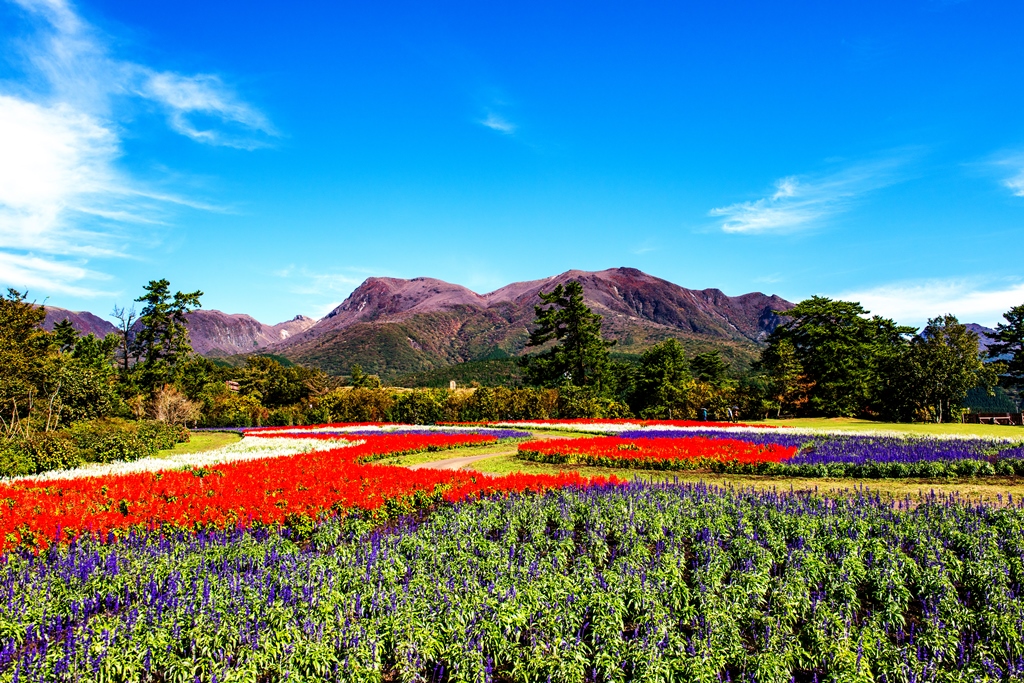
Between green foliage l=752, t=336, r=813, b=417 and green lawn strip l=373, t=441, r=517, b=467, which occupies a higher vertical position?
green foliage l=752, t=336, r=813, b=417

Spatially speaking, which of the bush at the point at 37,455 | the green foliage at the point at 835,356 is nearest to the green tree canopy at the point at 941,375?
the green foliage at the point at 835,356

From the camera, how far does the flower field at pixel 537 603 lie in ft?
14.8

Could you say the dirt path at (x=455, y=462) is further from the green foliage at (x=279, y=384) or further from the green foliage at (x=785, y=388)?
the green foliage at (x=279, y=384)

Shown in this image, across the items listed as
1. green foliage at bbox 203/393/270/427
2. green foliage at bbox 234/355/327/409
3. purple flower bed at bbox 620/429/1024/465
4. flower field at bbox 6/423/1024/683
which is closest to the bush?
flower field at bbox 6/423/1024/683

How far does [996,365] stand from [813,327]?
14.7 m

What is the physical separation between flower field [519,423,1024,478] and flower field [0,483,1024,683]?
6.20m

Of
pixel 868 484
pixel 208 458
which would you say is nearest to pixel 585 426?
pixel 868 484

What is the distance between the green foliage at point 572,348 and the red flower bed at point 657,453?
23.3 m

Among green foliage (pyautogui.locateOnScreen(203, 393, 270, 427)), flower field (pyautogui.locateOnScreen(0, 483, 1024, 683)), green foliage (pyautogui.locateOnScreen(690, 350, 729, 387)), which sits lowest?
green foliage (pyautogui.locateOnScreen(203, 393, 270, 427))

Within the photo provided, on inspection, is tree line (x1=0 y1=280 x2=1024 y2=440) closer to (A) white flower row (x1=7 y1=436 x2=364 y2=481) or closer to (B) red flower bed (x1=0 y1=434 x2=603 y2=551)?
(A) white flower row (x1=7 y1=436 x2=364 y2=481)

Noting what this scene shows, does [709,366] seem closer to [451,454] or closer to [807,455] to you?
[451,454]

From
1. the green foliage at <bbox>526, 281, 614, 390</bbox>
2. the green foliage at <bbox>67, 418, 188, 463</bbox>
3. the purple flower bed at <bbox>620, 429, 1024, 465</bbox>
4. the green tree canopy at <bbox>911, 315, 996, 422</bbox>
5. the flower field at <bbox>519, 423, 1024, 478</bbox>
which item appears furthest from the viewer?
the green foliage at <bbox>526, 281, 614, 390</bbox>

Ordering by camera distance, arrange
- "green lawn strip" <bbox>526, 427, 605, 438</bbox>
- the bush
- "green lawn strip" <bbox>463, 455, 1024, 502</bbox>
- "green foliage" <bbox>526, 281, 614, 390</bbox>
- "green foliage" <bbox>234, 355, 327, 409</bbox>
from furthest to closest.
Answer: "green foliage" <bbox>234, 355, 327, 409</bbox>
"green foliage" <bbox>526, 281, 614, 390</bbox>
"green lawn strip" <bbox>526, 427, 605, 438</bbox>
the bush
"green lawn strip" <bbox>463, 455, 1024, 502</bbox>

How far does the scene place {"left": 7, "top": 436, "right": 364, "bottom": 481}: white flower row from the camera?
14406 millimetres
